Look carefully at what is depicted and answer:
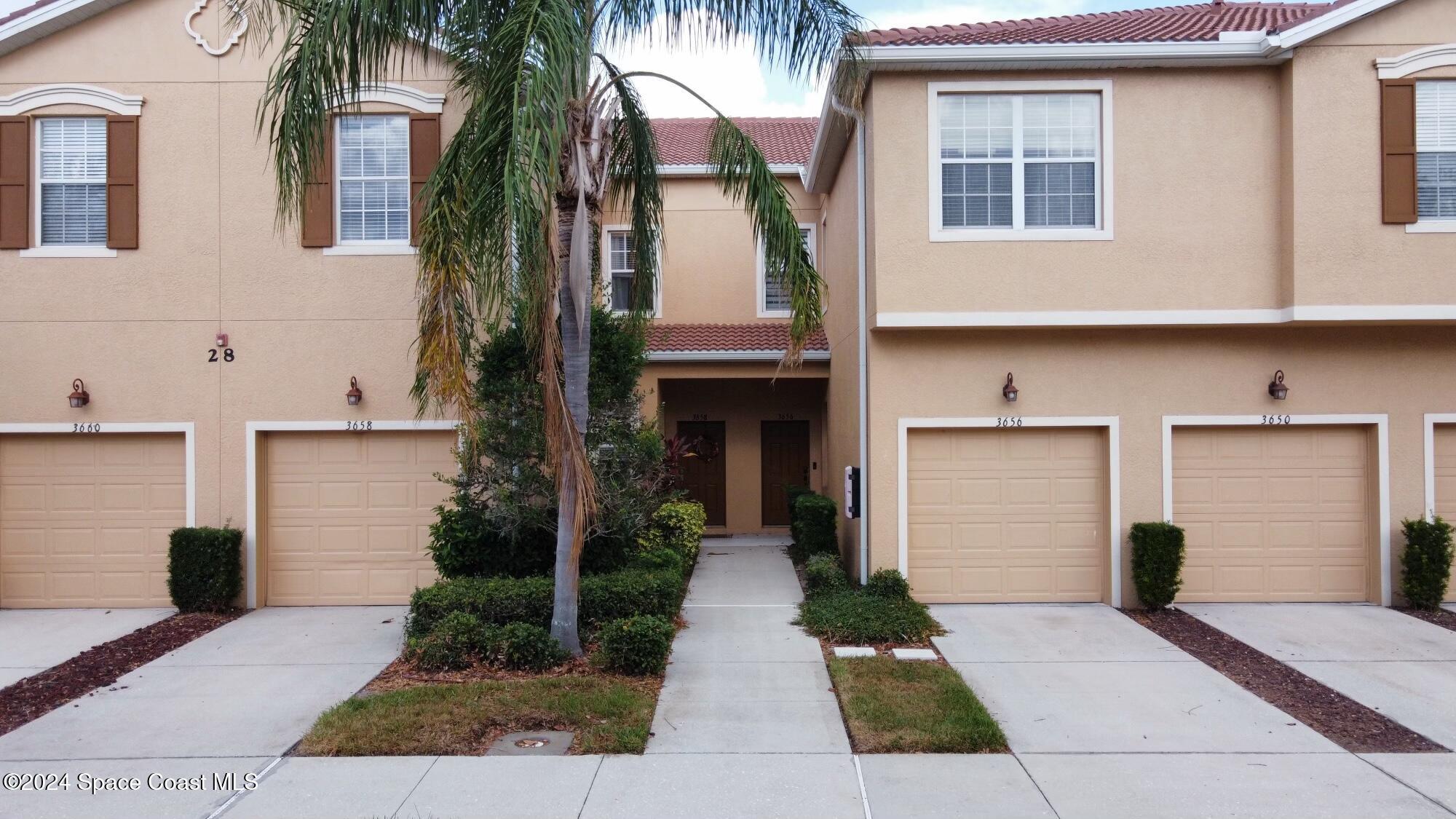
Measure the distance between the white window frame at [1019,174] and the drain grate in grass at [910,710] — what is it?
4.63 meters

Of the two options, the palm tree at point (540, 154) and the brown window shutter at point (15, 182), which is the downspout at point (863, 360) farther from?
the brown window shutter at point (15, 182)

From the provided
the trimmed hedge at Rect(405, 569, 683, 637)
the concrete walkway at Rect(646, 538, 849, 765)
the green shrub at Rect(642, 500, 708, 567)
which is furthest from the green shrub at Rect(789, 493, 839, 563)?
the trimmed hedge at Rect(405, 569, 683, 637)

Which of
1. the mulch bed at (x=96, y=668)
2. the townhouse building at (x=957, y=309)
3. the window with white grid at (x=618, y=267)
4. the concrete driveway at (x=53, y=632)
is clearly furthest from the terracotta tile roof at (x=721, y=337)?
the concrete driveway at (x=53, y=632)

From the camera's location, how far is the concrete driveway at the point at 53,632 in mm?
8180

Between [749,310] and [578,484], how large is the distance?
9.21 metres

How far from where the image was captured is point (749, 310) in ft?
52.1

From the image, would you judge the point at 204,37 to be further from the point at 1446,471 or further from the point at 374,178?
the point at 1446,471

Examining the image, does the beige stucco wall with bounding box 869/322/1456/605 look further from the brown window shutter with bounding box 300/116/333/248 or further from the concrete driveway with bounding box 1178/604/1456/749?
the brown window shutter with bounding box 300/116/333/248

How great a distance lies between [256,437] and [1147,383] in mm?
10174

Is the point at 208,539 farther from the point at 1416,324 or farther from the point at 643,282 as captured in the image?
the point at 1416,324

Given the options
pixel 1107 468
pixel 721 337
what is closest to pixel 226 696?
pixel 1107 468

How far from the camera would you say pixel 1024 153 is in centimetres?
966

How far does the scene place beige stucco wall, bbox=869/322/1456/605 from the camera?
32.3ft

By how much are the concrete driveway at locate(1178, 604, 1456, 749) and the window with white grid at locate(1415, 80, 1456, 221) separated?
430 centimetres
